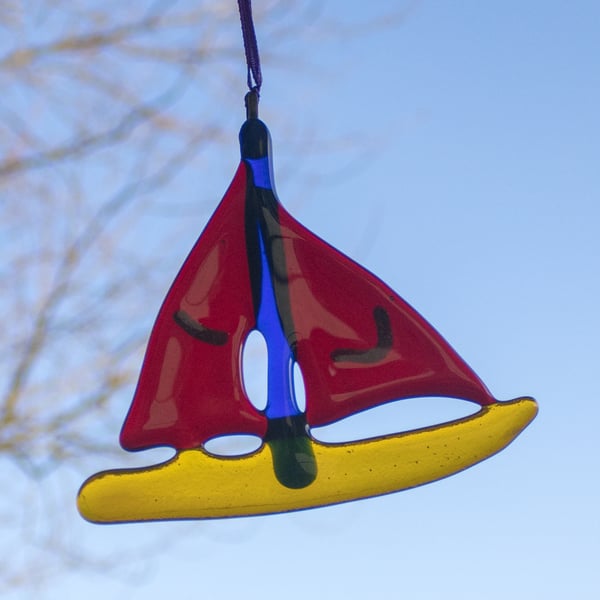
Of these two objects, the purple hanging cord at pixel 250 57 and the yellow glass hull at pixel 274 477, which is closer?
the yellow glass hull at pixel 274 477

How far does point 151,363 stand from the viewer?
3.12ft

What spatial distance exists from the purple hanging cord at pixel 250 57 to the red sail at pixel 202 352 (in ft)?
0.38

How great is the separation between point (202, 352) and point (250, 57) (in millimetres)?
347

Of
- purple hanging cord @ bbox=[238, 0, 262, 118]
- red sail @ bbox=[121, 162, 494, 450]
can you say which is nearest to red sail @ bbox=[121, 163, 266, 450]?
red sail @ bbox=[121, 162, 494, 450]

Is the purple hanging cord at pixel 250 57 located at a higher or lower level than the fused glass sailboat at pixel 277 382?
higher

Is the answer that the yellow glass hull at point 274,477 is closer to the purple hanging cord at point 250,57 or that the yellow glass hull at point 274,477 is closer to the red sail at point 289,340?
the red sail at point 289,340

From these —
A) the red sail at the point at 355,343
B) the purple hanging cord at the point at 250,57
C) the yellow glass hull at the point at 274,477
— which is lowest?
the yellow glass hull at the point at 274,477

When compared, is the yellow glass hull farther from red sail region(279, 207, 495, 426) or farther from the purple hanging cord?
the purple hanging cord

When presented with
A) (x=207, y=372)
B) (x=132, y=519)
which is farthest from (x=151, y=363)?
(x=132, y=519)

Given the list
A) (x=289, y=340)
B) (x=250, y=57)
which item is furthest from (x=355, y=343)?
(x=250, y=57)

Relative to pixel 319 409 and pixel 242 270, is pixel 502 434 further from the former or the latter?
pixel 242 270

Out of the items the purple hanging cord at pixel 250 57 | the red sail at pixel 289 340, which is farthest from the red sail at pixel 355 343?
the purple hanging cord at pixel 250 57

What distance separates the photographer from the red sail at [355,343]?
0.89 meters

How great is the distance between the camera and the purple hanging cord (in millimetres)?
986
